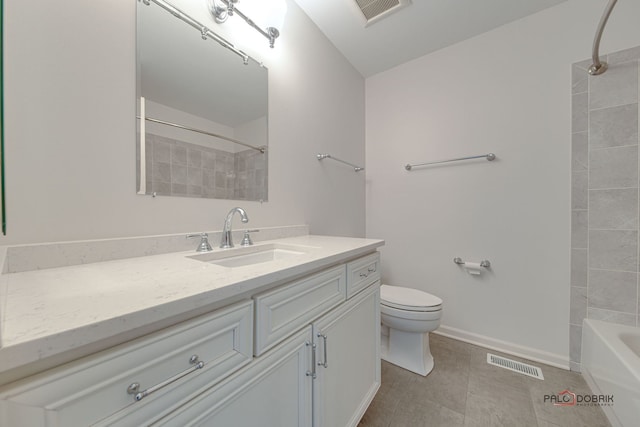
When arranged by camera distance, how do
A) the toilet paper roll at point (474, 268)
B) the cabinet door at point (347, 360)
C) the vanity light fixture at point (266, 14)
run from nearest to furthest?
the cabinet door at point (347, 360) < the vanity light fixture at point (266, 14) < the toilet paper roll at point (474, 268)

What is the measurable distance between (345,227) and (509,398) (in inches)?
55.3

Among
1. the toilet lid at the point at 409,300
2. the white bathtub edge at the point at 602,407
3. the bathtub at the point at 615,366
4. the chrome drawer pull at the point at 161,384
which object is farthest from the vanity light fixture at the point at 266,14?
the white bathtub edge at the point at 602,407

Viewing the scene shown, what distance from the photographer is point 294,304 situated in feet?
2.29

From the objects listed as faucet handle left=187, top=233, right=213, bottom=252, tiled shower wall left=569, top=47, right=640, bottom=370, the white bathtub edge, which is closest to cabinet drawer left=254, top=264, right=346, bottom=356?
faucet handle left=187, top=233, right=213, bottom=252

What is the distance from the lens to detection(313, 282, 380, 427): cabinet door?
793 mm

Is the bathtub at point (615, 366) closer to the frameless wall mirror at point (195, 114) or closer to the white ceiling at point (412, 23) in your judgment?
the frameless wall mirror at point (195, 114)

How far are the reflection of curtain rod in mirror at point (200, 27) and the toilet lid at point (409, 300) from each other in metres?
1.64

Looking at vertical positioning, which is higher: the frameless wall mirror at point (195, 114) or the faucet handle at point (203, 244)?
the frameless wall mirror at point (195, 114)

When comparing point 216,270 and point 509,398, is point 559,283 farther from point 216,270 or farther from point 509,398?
point 216,270

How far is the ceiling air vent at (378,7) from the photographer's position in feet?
4.88

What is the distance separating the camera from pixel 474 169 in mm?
1770

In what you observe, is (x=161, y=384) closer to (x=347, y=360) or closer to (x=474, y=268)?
(x=347, y=360)

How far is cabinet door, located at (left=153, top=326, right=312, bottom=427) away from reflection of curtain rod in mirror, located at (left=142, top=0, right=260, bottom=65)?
129cm

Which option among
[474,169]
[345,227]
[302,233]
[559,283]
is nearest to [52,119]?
[302,233]
